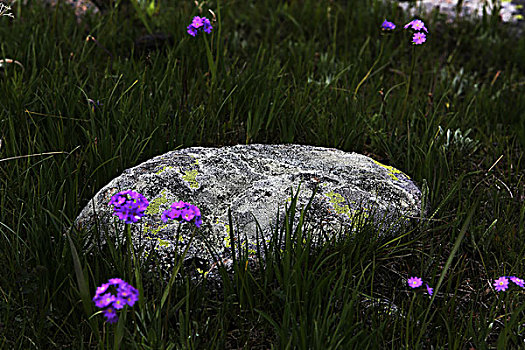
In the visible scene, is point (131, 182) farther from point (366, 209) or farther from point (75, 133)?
point (366, 209)

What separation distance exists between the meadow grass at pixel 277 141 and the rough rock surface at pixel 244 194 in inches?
4.6

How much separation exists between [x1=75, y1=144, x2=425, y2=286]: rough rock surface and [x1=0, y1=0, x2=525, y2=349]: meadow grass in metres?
0.12

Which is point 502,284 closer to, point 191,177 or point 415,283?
point 415,283

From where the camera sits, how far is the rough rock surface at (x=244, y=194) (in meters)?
2.16

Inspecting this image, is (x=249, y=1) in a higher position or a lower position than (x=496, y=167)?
higher

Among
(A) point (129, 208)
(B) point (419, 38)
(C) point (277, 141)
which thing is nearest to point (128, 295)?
(A) point (129, 208)

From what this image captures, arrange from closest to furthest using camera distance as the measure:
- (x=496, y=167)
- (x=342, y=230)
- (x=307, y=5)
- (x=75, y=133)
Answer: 1. (x=342, y=230)
2. (x=75, y=133)
3. (x=496, y=167)
4. (x=307, y=5)

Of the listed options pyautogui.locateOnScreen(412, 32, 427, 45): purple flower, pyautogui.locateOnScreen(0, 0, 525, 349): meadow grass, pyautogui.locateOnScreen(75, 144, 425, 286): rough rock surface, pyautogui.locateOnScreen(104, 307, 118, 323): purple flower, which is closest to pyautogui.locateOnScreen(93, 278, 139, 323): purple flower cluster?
pyautogui.locateOnScreen(104, 307, 118, 323): purple flower

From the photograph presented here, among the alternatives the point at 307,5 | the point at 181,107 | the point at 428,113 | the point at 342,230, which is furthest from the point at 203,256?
the point at 307,5

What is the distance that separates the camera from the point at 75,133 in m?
2.81

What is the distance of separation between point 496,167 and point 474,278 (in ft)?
3.13

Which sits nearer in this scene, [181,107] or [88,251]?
[88,251]

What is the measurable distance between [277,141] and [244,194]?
2.71 ft

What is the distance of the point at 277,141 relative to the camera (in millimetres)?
3111
